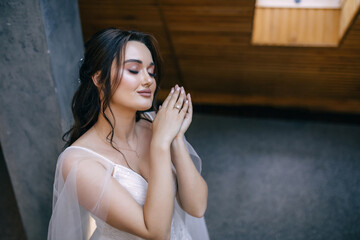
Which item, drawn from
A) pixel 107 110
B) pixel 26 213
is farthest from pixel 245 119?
pixel 107 110

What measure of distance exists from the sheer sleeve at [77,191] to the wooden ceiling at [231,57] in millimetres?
2544

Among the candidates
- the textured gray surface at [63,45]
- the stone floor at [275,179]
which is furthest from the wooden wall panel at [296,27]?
the textured gray surface at [63,45]

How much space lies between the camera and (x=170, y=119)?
1.34 metres

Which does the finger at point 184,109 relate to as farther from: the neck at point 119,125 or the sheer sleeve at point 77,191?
the sheer sleeve at point 77,191

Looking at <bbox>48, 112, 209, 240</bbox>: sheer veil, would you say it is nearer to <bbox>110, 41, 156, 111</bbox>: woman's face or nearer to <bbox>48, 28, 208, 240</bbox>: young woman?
<bbox>48, 28, 208, 240</bbox>: young woman

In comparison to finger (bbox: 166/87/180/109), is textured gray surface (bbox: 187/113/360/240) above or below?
below

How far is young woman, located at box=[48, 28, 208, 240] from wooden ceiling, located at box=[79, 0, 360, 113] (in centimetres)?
226

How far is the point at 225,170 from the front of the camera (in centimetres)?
382

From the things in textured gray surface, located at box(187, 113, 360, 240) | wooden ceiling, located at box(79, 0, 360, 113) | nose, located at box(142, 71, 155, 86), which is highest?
nose, located at box(142, 71, 155, 86)

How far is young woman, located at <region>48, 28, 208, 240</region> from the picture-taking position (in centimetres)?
124

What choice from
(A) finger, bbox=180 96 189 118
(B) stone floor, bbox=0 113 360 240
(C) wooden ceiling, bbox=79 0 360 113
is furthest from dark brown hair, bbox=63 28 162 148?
(C) wooden ceiling, bbox=79 0 360 113

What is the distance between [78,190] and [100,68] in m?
0.47

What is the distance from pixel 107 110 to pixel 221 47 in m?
2.95

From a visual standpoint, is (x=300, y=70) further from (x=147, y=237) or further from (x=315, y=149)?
(x=147, y=237)
